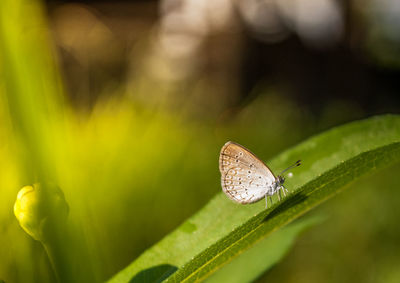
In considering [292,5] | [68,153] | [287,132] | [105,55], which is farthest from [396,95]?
[68,153]

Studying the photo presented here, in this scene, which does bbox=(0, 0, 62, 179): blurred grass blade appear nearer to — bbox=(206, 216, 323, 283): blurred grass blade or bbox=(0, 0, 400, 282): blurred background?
bbox=(0, 0, 400, 282): blurred background

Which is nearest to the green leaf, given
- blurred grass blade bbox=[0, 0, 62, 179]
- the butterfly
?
the butterfly

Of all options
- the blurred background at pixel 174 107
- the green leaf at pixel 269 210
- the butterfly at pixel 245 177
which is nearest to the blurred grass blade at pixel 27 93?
the blurred background at pixel 174 107

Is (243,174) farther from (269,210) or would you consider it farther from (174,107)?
(174,107)

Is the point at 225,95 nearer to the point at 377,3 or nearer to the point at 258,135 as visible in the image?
the point at 258,135

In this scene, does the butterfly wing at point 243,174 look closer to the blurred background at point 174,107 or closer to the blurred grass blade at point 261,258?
the blurred grass blade at point 261,258

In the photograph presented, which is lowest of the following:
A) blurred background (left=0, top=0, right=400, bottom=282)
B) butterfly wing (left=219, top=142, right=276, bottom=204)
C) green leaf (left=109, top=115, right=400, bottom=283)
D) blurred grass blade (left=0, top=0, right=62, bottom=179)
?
blurred background (left=0, top=0, right=400, bottom=282)
